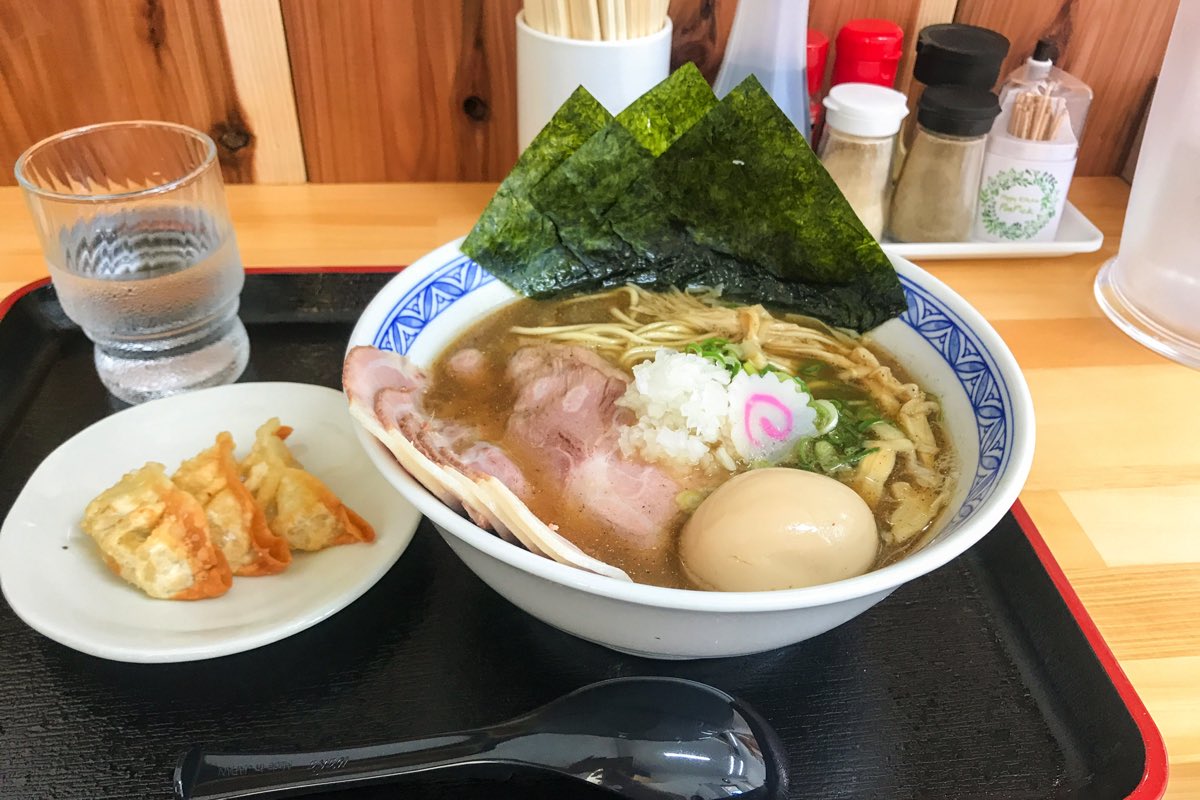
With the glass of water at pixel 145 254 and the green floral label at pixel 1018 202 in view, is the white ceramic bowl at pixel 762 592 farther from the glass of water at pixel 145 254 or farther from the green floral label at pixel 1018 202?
the green floral label at pixel 1018 202

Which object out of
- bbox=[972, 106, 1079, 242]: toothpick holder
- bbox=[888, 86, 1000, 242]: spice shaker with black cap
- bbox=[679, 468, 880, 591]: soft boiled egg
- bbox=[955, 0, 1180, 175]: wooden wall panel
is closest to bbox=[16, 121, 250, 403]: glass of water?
bbox=[679, 468, 880, 591]: soft boiled egg

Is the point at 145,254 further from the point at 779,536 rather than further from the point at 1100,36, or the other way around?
the point at 1100,36

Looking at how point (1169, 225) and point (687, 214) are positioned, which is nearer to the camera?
point (687, 214)

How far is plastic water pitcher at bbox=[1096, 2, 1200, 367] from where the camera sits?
53.7 inches

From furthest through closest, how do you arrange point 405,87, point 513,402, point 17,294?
point 405,87, point 17,294, point 513,402

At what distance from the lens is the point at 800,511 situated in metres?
0.86

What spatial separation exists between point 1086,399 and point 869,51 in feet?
2.42

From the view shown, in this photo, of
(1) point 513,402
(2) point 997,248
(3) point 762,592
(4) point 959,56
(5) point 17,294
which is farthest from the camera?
(2) point 997,248

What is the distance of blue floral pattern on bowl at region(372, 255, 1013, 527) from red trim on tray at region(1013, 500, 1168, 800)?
18 cm

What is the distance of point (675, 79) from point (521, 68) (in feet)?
1.40

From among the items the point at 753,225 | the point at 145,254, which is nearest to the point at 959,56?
the point at 753,225

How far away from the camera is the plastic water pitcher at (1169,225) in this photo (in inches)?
53.7

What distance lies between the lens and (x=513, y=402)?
Result: 1125 mm

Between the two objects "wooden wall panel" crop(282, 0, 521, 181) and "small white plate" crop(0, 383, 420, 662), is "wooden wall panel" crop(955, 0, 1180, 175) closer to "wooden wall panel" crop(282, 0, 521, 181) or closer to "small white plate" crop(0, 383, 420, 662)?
"wooden wall panel" crop(282, 0, 521, 181)
